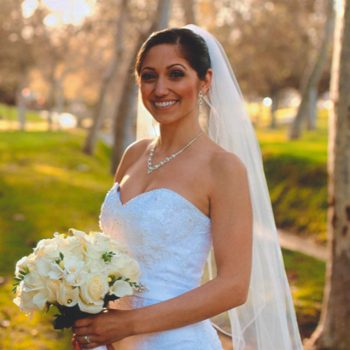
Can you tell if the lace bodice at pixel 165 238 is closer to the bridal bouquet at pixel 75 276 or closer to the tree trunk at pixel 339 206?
the bridal bouquet at pixel 75 276

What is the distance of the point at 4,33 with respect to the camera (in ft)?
125

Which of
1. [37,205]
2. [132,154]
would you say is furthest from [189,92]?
[37,205]

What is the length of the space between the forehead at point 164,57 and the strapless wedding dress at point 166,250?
0.52 meters

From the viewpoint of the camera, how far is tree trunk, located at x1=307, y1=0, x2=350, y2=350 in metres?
6.87

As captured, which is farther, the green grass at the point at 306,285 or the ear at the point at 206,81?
the green grass at the point at 306,285

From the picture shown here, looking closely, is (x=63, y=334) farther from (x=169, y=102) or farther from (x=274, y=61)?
(x=274, y=61)

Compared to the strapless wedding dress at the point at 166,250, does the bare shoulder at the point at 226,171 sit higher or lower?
higher

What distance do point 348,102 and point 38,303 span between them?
15.2ft

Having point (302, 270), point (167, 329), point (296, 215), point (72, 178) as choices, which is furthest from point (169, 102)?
point (72, 178)

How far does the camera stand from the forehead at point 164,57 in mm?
3045

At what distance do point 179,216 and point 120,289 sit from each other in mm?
405

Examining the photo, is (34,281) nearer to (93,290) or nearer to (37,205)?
(93,290)

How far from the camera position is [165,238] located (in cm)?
305

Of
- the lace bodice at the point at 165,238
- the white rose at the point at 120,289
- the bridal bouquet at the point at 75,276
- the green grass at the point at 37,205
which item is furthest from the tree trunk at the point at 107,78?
the white rose at the point at 120,289
